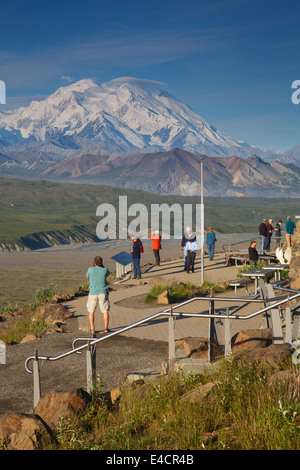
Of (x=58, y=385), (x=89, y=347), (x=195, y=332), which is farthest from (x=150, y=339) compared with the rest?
(x=89, y=347)

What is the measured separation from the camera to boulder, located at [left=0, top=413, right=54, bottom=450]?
5.52 meters

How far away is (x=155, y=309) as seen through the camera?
49.6 feet

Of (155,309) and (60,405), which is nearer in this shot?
(60,405)

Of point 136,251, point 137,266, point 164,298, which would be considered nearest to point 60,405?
point 164,298

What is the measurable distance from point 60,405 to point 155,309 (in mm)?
8751

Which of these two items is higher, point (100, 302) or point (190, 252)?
point (190, 252)

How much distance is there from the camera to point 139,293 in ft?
59.1

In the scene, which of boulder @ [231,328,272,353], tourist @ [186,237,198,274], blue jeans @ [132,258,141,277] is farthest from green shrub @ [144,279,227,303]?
boulder @ [231,328,272,353]

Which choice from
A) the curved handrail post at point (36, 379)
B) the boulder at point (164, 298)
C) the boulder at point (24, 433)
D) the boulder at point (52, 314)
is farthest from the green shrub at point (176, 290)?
the boulder at point (24, 433)

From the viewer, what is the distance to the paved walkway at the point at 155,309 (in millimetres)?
12047

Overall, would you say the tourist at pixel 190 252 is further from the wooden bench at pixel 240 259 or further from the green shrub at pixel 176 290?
the green shrub at pixel 176 290

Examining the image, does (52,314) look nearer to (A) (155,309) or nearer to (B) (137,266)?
(A) (155,309)
